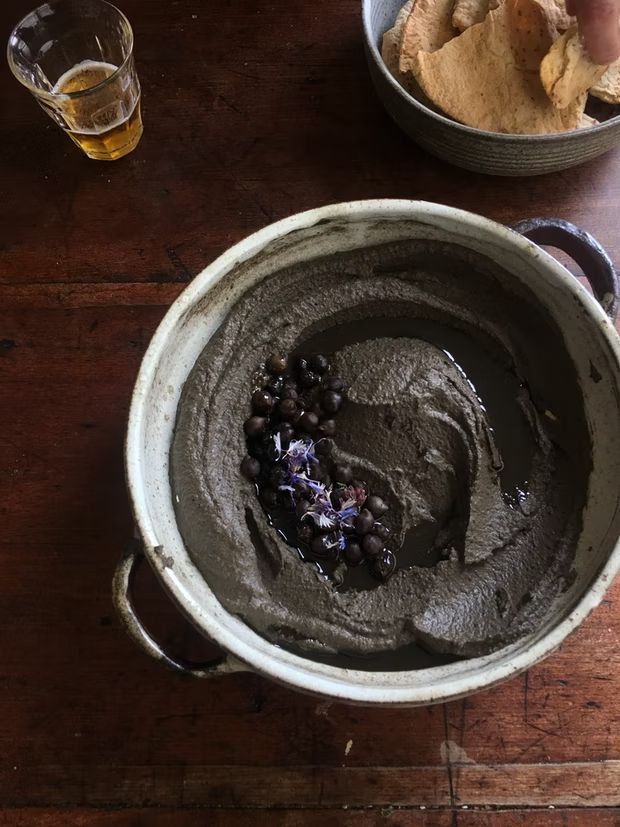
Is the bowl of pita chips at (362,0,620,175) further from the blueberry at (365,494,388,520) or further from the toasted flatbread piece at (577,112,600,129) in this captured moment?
the blueberry at (365,494,388,520)

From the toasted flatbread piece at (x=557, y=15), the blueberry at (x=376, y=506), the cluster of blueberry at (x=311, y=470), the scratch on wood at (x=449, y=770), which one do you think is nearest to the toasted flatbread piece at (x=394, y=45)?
the toasted flatbread piece at (x=557, y=15)

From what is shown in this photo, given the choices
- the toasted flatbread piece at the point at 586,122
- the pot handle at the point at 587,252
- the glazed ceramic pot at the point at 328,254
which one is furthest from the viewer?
the toasted flatbread piece at the point at 586,122

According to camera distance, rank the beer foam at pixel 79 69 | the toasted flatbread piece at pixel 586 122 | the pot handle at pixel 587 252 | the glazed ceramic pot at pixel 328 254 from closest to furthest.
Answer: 1. the glazed ceramic pot at pixel 328 254
2. the pot handle at pixel 587 252
3. the toasted flatbread piece at pixel 586 122
4. the beer foam at pixel 79 69

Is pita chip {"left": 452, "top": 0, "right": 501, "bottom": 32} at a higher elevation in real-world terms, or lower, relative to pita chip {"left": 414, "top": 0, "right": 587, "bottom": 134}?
higher

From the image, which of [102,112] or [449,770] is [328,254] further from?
[449,770]

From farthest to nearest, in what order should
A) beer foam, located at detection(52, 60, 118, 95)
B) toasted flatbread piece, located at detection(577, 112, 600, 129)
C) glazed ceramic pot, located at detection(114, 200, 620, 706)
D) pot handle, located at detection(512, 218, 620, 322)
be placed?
beer foam, located at detection(52, 60, 118, 95) < toasted flatbread piece, located at detection(577, 112, 600, 129) < pot handle, located at detection(512, 218, 620, 322) < glazed ceramic pot, located at detection(114, 200, 620, 706)

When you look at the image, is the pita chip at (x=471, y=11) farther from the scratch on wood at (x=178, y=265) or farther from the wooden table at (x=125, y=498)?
the scratch on wood at (x=178, y=265)

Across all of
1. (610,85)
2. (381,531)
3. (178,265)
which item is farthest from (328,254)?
(610,85)

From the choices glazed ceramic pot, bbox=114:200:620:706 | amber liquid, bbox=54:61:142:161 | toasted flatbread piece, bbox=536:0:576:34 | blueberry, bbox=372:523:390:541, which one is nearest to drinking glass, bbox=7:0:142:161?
amber liquid, bbox=54:61:142:161
